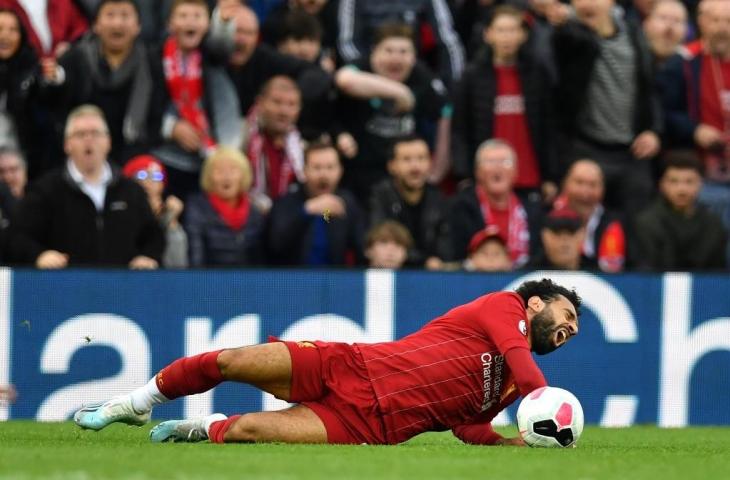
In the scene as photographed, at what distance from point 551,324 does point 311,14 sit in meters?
6.87

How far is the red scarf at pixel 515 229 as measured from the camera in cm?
1388

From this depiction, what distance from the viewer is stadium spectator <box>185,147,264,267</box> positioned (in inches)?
527

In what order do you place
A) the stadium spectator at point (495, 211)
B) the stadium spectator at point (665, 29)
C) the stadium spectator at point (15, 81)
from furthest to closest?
1. the stadium spectator at point (665, 29)
2. the stadium spectator at point (15, 81)
3. the stadium spectator at point (495, 211)

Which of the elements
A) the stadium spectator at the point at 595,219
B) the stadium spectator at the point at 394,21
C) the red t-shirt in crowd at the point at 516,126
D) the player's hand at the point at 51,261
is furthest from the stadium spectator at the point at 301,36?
the player's hand at the point at 51,261

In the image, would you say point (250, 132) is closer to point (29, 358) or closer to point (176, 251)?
point (176, 251)

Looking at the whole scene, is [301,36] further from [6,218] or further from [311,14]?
[6,218]

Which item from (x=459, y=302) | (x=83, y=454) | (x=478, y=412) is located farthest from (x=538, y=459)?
(x=459, y=302)

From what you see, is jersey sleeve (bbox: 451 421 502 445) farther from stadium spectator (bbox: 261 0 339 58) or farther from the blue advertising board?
stadium spectator (bbox: 261 0 339 58)

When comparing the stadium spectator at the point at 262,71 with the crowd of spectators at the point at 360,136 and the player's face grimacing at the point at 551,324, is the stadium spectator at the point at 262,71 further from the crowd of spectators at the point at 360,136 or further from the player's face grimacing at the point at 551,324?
the player's face grimacing at the point at 551,324

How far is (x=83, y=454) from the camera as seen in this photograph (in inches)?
324

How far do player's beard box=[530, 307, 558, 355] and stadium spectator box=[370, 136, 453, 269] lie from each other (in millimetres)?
4669

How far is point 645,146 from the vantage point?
1497 cm

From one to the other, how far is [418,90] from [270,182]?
1691mm

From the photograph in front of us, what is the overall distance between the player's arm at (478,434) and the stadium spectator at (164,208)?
4286mm
